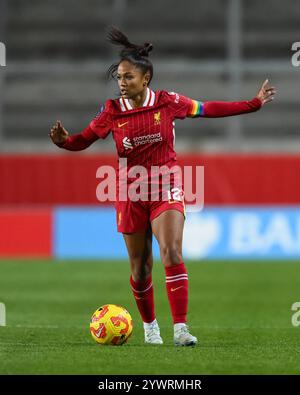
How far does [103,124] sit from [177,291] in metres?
1.41

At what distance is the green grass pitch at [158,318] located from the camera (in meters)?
6.75

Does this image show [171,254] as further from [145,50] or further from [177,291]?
[145,50]

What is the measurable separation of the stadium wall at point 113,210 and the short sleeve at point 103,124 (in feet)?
30.8

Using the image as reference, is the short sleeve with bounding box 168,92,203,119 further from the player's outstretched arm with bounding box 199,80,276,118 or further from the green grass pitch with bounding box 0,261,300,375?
the green grass pitch with bounding box 0,261,300,375

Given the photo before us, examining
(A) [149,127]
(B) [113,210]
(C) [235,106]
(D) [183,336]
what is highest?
(B) [113,210]

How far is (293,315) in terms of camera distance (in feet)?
35.9

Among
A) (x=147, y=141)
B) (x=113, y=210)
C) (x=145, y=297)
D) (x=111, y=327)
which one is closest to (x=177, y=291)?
A: (x=145, y=297)

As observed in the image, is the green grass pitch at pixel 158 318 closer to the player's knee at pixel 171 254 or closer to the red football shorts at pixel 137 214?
the player's knee at pixel 171 254

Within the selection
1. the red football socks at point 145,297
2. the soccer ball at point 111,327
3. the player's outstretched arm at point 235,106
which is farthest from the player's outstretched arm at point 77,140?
the soccer ball at point 111,327

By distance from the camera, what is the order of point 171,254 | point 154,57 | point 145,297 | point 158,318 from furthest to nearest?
point 154,57 < point 158,318 < point 145,297 < point 171,254

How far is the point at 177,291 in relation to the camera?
766 centimetres

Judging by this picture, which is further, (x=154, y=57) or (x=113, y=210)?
(x=154, y=57)
